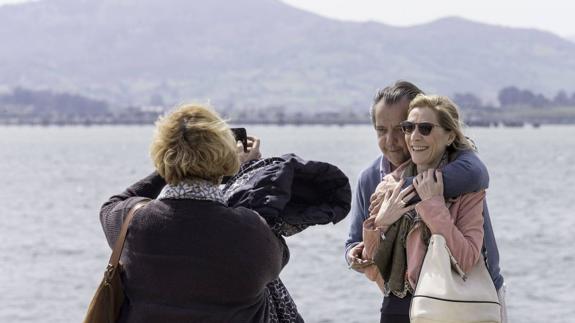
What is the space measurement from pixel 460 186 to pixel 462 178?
3 cm

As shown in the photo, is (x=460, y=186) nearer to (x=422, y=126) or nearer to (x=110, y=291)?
(x=422, y=126)

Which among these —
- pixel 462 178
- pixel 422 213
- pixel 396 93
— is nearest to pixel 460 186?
pixel 462 178

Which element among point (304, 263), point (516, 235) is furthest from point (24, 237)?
point (516, 235)

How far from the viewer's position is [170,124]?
3.80m

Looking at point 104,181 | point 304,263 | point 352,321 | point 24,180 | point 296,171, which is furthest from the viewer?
point 24,180

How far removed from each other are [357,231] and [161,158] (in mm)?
1229

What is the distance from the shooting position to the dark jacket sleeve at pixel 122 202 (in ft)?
13.0

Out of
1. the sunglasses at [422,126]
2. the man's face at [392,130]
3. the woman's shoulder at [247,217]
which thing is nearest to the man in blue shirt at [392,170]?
the man's face at [392,130]

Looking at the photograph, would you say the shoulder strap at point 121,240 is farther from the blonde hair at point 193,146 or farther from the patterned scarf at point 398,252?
the patterned scarf at point 398,252

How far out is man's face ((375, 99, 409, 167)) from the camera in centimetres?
458

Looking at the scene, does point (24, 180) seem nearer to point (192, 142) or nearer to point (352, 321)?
point (352, 321)

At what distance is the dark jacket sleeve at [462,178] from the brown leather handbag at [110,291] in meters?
1.13

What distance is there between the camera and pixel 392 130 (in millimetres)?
4594

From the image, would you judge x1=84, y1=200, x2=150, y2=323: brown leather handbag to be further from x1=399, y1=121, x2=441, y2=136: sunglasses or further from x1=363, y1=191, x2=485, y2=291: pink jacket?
x1=399, y1=121, x2=441, y2=136: sunglasses
